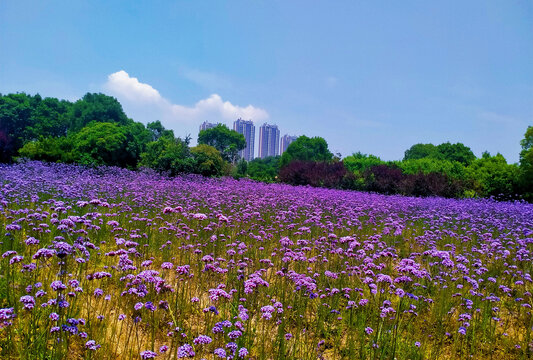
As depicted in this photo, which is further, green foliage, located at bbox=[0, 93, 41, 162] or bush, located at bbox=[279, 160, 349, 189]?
green foliage, located at bbox=[0, 93, 41, 162]

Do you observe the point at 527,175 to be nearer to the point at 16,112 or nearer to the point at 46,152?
the point at 46,152

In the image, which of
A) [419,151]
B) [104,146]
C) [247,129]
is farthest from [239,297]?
[247,129]

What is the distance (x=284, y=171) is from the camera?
25875 mm

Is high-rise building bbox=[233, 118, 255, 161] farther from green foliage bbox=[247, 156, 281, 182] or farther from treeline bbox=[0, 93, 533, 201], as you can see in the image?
treeline bbox=[0, 93, 533, 201]

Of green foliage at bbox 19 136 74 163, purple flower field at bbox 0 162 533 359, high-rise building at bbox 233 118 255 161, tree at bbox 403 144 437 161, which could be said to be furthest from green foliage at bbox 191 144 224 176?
high-rise building at bbox 233 118 255 161

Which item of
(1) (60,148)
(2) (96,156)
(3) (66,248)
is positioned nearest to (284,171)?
(2) (96,156)

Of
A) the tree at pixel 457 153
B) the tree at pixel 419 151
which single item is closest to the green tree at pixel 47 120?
the tree at pixel 457 153

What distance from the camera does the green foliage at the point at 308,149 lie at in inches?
2963

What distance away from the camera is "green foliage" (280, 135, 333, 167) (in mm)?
75250

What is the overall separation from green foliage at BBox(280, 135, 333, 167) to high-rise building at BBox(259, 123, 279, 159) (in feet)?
353

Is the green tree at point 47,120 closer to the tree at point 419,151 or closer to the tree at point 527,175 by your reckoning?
the tree at point 527,175

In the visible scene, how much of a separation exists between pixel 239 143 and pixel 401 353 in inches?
3223

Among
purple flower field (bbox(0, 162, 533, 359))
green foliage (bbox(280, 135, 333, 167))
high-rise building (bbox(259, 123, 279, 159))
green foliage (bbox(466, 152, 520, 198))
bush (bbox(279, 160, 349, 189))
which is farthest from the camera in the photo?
high-rise building (bbox(259, 123, 279, 159))

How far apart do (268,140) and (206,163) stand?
175m
